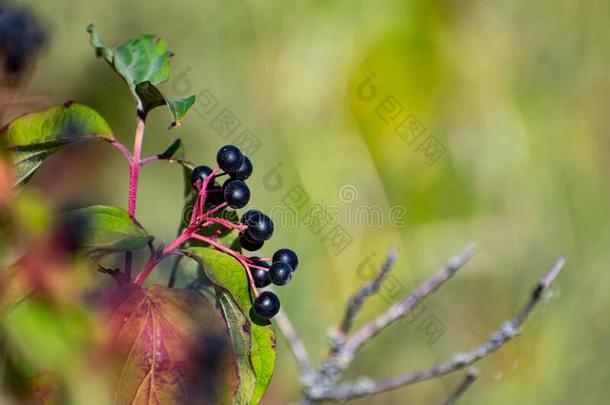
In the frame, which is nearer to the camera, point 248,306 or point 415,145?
point 248,306

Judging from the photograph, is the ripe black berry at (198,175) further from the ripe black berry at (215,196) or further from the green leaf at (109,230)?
the green leaf at (109,230)

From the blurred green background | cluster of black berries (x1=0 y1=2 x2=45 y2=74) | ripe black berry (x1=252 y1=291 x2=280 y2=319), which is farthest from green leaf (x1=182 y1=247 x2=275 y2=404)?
the blurred green background

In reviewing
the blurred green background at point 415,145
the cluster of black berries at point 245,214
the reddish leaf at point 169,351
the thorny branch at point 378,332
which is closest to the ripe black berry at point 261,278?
the cluster of black berries at point 245,214

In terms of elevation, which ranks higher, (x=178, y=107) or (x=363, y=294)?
(x=178, y=107)

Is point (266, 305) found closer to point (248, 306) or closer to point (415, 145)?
point (248, 306)

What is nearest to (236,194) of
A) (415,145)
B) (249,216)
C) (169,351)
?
(249,216)

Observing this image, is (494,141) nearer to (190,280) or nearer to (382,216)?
(382,216)

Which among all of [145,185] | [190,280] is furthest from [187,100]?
[145,185]
